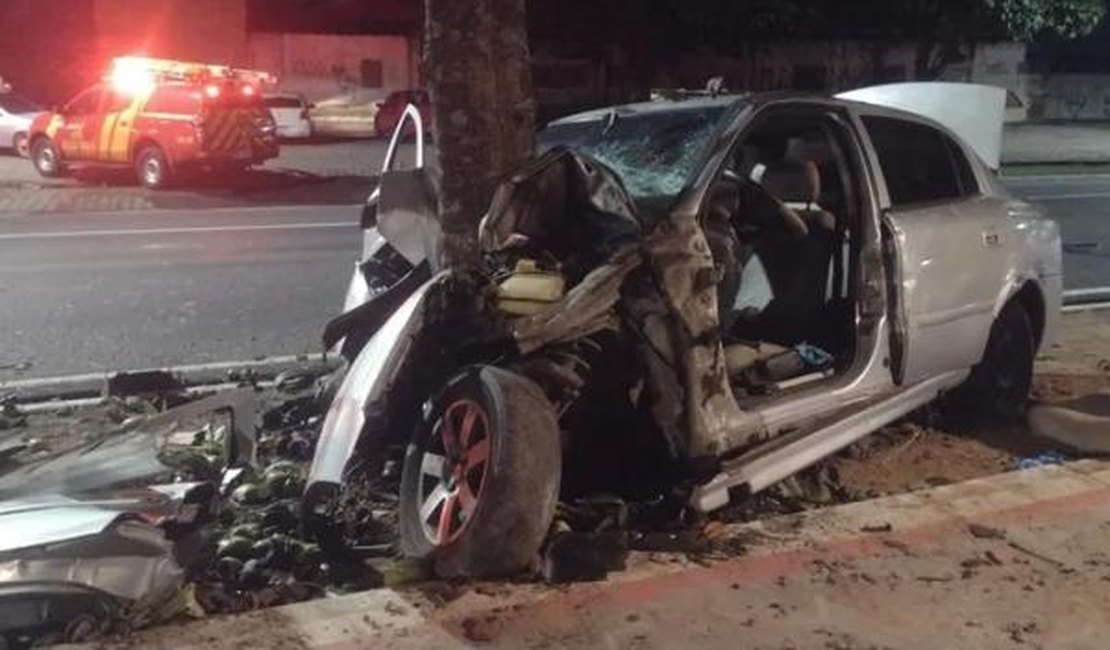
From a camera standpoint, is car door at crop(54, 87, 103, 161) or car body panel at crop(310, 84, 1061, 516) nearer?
car body panel at crop(310, 84, 1061, 516)

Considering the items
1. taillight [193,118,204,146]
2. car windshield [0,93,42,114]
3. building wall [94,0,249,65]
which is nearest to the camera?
taillight [193,118,204,146]

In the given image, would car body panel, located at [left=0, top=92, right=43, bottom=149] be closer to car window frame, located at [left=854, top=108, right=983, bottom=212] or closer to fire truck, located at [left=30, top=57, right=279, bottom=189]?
fire truck, located at [left=30, top=57, right=279, bottom=189]

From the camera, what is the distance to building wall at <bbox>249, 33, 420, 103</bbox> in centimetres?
3328

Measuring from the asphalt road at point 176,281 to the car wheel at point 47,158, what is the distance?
515cm

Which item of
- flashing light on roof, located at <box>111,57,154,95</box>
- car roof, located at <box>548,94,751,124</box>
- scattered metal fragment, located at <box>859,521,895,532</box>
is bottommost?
scattered metal fragment, located at <box>859,521,895,532</box>

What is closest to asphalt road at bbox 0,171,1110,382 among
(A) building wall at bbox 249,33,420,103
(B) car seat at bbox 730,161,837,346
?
(B) car seat at bbox 730,161,837,346

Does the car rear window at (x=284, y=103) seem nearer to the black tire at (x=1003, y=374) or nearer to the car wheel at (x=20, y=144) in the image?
the car wheel at (x=20, y=144)

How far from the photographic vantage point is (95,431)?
19.8 feet

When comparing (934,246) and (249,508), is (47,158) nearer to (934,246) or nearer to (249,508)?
(249,508)

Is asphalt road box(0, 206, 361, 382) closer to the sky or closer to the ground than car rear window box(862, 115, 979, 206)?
closer to the ground

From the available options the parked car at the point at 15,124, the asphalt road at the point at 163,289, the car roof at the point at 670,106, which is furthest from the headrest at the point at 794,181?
the parked car at the point at 15,124

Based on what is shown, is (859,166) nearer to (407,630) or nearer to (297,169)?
(407,630)

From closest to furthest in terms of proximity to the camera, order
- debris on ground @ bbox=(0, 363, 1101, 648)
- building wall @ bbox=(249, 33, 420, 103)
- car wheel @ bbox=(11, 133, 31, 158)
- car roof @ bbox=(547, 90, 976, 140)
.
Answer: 1. debris on ground @ bbox=(0, 363, 1101, 648)
2. car roof @ bbox=(547, 90, 976, 140)
3. car wheel @ bbox=(11, 133, 31, 158)
4. building wall @ bbox=(249, 33, 420, 103)

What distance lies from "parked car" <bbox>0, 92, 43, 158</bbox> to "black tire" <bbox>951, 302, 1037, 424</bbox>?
74.2 feet
